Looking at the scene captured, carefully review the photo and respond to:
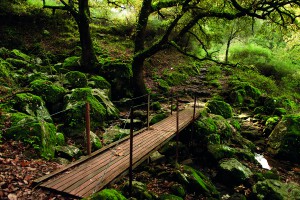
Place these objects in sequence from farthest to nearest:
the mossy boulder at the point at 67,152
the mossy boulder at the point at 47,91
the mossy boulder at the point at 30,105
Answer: the mossy boulder at the point at 47,91, the mossy boulder at the point at 30,105, the mossy boulder at the point at 67,152

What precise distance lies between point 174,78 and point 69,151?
1355 centimetres

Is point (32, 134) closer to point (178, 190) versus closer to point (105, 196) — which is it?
point (105, 196)

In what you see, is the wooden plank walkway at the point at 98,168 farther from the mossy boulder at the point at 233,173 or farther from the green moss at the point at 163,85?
the green moss at the point at 163,85

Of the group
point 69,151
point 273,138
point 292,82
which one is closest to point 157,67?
point 273,138

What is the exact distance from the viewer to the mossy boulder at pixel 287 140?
1038cm

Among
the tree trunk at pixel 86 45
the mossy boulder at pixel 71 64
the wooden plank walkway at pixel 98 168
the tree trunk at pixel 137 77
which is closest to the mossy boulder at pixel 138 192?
the wooden plank walkway at pixel 98 168

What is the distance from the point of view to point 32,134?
5539 millimetres

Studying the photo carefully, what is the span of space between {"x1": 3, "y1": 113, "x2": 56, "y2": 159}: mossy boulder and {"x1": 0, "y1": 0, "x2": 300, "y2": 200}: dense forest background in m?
0.02

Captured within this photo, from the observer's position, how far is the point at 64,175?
15.5 feet

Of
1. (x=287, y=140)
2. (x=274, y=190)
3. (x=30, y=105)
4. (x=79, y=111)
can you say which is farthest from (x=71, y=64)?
(x=287, y=140)

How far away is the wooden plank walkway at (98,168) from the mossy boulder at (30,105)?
2227 mm

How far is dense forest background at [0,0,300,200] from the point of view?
234 inches

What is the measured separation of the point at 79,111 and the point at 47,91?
156 cm

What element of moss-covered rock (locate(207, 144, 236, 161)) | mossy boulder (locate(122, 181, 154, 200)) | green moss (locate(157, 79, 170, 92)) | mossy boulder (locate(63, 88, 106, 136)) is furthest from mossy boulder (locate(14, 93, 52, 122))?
green moss (locate(157, 79, 170, 92))
